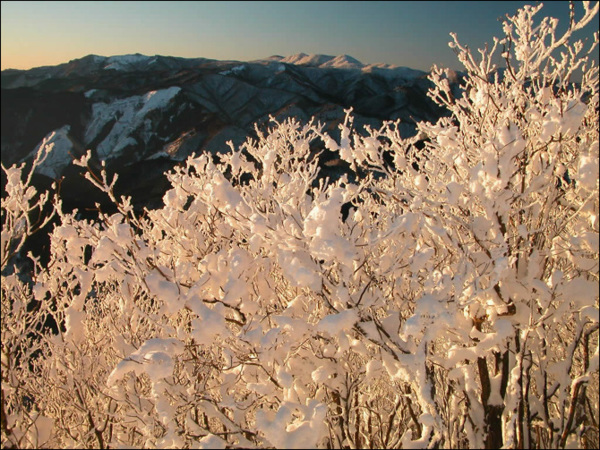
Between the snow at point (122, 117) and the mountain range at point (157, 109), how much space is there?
5.9 inches

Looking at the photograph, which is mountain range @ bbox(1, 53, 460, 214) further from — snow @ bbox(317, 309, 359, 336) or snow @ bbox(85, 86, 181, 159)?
snow @ bbox(317, 309, 359, 336)

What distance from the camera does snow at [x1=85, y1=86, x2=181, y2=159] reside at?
58.9m

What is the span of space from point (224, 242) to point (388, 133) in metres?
2.28

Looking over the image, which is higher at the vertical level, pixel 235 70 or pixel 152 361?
pixel 235 70

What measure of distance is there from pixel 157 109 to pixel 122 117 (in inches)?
233

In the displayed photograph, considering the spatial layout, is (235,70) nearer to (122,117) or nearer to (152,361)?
(122,117)

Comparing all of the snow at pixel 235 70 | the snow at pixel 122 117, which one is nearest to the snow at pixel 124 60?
the snow at pixel 122 117

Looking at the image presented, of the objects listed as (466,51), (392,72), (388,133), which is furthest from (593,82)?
(392,72)

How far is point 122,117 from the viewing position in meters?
62.2

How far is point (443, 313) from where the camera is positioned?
2.72 meters

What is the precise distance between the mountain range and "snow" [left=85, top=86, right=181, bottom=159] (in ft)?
0.49

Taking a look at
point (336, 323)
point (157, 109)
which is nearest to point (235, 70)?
point (157, 109)

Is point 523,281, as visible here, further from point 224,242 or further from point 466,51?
point 224,242

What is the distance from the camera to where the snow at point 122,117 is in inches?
2319
